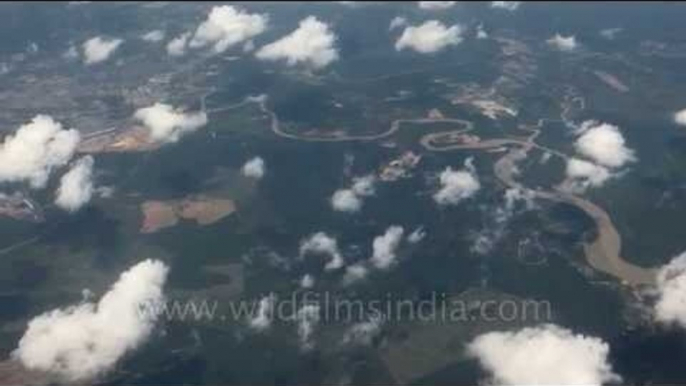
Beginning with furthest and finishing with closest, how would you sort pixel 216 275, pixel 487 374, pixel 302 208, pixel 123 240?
1. pixel 302 208
2. pixel 123 240
3. pixel 216 275
4. pixel 487 374

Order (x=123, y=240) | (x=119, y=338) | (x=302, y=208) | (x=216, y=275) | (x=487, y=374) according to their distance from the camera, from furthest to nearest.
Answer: (x=302, y=208) < (x=123, y=240) < (x=216, y=275) < (x=119, y=338) < (x=487, y=374)

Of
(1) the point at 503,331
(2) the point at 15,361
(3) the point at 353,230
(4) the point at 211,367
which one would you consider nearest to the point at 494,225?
(3) the point at 353,230

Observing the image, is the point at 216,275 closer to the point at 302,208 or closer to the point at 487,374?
the point at 302,208

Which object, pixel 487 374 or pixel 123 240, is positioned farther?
pixel 123 240

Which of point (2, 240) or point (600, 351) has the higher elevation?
point (2, 240)

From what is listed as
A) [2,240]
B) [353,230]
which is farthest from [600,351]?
[2,240]

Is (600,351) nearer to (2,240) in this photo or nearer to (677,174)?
(677,174)

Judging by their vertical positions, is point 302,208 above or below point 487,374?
A: above

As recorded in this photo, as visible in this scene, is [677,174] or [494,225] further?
[677,174]

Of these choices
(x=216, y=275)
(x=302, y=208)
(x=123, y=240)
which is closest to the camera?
(x=216, y=275)
